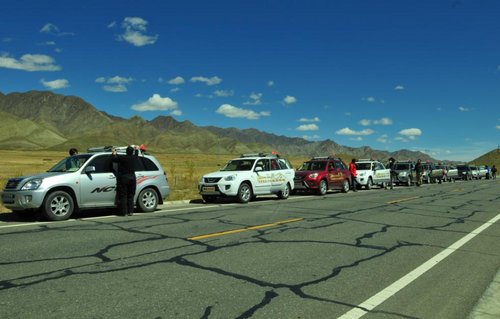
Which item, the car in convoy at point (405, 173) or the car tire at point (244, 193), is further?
the car in convoy at point (405, 173)

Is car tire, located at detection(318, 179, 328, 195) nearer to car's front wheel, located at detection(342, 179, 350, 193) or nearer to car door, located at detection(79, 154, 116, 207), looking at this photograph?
car's front wheel, located at detection(342, 179, 350, 193)

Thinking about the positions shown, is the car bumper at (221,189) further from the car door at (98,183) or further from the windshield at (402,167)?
the windshield at (402,167)

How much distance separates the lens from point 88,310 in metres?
4.62

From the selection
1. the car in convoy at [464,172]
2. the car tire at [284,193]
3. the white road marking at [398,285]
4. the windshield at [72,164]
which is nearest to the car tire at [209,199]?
the car tire at [284,193]

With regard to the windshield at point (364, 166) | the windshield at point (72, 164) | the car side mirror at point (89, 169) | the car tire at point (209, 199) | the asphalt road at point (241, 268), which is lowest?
the asphalt road at point (241, 268)

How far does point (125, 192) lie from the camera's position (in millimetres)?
12352

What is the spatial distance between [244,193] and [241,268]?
10.8 metres

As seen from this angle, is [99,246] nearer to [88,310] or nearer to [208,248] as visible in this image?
[208,248]

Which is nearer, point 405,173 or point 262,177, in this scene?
point 262,177

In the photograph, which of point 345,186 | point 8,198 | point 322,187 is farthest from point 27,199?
point 345,186

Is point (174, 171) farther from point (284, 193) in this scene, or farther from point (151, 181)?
point (151, 181)

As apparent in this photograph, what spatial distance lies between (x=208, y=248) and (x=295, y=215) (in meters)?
5.62

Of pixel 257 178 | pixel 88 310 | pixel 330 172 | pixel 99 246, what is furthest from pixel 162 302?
pixel 330 172

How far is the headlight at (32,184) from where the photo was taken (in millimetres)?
10852
